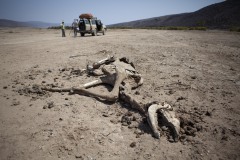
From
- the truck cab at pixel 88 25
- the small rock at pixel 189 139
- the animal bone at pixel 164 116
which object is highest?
the truck cab at pixel 88 25

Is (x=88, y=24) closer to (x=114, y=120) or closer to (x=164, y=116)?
(x=114, y=120)

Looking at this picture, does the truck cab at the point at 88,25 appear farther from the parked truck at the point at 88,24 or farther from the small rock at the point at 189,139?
the small rock at the point at 189,139

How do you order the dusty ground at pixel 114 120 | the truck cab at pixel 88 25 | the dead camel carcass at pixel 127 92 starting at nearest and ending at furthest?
the dusty ground at pixel 114 120 → the dead camel carcass at pixel 127 92 → the truck cab at pixel 88 25

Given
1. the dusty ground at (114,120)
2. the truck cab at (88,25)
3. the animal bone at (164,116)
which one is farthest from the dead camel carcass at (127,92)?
the truck cab at (88,25)

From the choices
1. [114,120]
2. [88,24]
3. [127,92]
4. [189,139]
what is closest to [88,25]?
[88,24]

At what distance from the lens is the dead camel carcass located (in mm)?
2904

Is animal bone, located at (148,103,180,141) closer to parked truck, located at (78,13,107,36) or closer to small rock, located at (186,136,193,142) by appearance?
small rock, located at (186,136,193,142)

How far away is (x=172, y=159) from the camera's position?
95.9 inches

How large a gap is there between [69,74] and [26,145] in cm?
337

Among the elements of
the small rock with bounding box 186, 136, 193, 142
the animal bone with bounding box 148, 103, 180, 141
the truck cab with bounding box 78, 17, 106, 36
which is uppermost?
the truck cab with bounding box 78, 17, 106, 36

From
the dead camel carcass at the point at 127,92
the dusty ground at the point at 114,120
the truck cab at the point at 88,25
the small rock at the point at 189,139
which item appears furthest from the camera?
the truck cab at the point at 88,25

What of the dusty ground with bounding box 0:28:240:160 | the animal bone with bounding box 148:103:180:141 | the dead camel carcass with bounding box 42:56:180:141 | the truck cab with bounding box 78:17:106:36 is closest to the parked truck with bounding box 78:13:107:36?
the truck cab with bounding box 78:17:106:36

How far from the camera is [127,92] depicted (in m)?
3.89

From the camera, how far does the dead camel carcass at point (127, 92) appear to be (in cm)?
290
